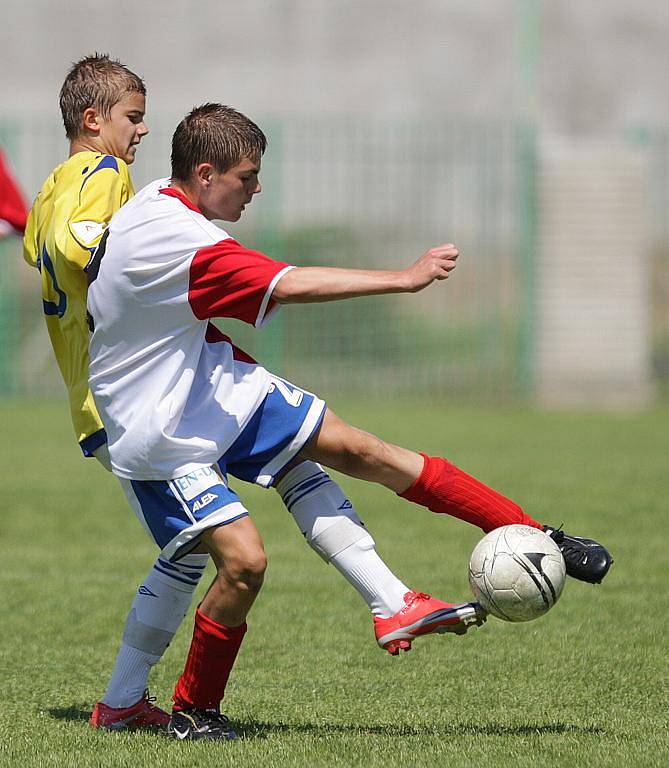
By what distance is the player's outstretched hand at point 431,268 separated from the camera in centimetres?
411

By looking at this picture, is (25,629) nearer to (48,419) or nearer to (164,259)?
(164,259)

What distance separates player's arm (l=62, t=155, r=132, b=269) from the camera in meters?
Answer: 4.62

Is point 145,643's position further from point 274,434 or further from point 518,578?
point 518,578

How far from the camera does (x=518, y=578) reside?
175 inches

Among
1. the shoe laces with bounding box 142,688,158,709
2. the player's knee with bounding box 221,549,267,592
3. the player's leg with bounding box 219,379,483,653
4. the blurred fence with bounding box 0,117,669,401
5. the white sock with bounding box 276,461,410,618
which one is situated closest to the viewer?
the player's knee with bounding box 221,549,267,592

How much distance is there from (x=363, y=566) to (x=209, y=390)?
2.49 feet

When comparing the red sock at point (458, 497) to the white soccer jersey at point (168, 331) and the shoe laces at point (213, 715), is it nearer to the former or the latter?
the white soccer jersey at point (168, 331)

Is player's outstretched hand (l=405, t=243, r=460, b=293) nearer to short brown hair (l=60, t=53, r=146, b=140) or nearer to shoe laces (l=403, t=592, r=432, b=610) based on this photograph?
shoe laces (l=403, t=592, r=432, b=610)

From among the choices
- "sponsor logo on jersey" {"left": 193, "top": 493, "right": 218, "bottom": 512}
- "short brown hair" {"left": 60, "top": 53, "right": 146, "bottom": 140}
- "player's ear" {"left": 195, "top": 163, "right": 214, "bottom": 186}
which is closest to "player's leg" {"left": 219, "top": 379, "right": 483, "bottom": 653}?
"sponsor logo on jersey" {"left": 193, "top": 493, "right": 218, "bottom": 512}

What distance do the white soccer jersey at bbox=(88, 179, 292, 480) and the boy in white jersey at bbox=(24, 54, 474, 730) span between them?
1.00 feet

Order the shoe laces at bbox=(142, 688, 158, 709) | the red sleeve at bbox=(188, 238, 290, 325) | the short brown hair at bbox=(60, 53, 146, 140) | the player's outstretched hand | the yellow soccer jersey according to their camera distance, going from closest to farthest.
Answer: the player's outstretched hand → the red sleeve at bbox=(188, 238, 290, 325) → the yellow soccer jersey → the shoe laces at bbox=(142, 688, 158, 709) → the short brown hair at bbox=(60, 53, 146, 140)

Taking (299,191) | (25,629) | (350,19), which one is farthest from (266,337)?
(25,629)

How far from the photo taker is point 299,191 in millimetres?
17859

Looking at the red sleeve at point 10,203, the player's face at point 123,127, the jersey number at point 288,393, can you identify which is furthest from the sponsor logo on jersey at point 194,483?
the red sleeve at point 10,203
